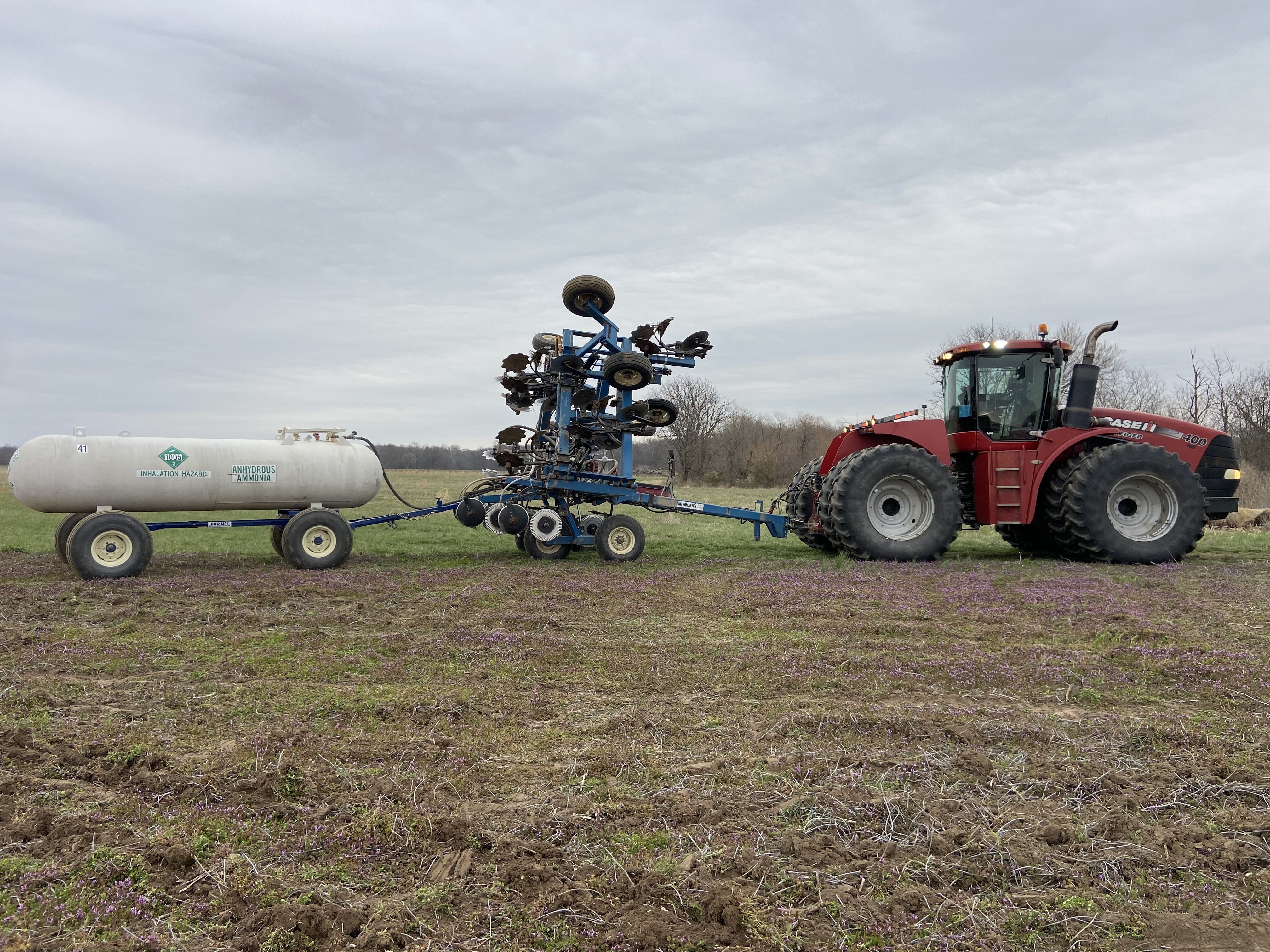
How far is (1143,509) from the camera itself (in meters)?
11.3

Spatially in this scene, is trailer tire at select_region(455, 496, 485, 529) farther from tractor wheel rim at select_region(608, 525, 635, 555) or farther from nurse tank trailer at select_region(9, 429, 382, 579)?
tractor wheel rim at select_region(608, 525, 635, 555)

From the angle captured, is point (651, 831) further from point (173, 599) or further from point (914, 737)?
point (173, 599)

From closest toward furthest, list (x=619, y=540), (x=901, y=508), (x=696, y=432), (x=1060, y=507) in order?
1. (x=1060, y=507)
2. (x=901, y=508)
3. (x=619, y=540)
4. (x=696, y=432)

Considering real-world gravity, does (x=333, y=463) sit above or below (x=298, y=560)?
above

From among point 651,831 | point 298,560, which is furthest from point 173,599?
point 651,831

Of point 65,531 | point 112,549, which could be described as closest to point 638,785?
point 112,549

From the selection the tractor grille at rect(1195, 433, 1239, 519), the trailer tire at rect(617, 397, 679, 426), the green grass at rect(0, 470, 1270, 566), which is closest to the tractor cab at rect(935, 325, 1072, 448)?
the green grass at rect(0, 470, 1270, 566)

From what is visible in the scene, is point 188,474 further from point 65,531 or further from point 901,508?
point 901,508

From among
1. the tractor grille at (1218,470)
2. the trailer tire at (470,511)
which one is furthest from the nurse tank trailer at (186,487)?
the tractor grille at (1218,470)

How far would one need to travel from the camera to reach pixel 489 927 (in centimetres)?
249

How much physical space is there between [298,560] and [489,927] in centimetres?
902

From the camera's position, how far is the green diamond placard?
10086 mm

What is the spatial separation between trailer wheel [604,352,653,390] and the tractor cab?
4.27 metres

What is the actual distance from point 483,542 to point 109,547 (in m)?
6.18
